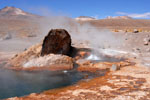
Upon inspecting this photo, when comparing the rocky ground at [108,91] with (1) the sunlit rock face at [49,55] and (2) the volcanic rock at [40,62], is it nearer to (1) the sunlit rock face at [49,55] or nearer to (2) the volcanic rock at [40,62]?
(2) the volcanic rock at [40,62]

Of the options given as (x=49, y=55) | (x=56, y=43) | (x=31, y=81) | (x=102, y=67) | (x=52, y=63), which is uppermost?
(x=56, y=43)

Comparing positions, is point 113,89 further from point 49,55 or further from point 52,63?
point 49,55

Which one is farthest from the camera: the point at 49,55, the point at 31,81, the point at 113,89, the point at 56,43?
the point at 56,43

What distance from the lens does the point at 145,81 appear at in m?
7.30

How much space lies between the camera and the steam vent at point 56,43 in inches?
470

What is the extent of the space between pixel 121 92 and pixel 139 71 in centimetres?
331

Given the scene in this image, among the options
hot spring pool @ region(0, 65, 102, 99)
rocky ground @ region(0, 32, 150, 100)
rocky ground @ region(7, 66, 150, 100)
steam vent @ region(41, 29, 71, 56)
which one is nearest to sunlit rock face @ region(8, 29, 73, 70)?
steam vent @ region(41, 29, 71, 56)

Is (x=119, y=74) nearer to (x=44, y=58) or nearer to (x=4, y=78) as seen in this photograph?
(x=44, y=58)

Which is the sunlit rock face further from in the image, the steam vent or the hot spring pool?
the hot spring pool

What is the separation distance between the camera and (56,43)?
40.8ft

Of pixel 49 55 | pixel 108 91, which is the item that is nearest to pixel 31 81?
pixel 49 55

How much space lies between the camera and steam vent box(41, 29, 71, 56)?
39.2ft

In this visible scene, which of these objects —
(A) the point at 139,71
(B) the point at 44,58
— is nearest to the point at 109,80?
(A) the point at 139,71

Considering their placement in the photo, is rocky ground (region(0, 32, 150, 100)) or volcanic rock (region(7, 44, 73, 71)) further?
volcanic rock (region(7, 44, 73, 71))
